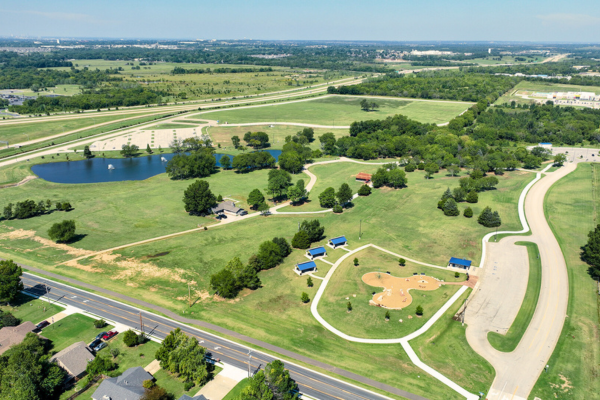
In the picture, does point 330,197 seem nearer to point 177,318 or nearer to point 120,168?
point 177,318

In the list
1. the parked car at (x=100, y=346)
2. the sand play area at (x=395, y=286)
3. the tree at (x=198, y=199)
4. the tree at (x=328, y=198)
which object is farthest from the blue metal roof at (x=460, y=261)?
the parked car at (x=100, y=346)

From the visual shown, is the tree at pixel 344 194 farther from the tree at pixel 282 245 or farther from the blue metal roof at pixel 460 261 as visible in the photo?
the blue metal roof at pixel 460 261

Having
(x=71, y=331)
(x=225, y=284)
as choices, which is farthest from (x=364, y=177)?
(x=71, y=331)

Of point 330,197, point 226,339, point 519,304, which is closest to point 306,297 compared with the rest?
point 226,339

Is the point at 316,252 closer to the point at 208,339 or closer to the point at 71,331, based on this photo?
the point at 208,339

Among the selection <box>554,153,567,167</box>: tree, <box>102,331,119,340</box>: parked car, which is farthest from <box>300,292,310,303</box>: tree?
<box>554,153,567,167</box>: tree

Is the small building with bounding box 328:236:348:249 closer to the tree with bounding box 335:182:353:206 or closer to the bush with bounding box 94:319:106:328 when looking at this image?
the tree with bounding box 335:182:353:206
